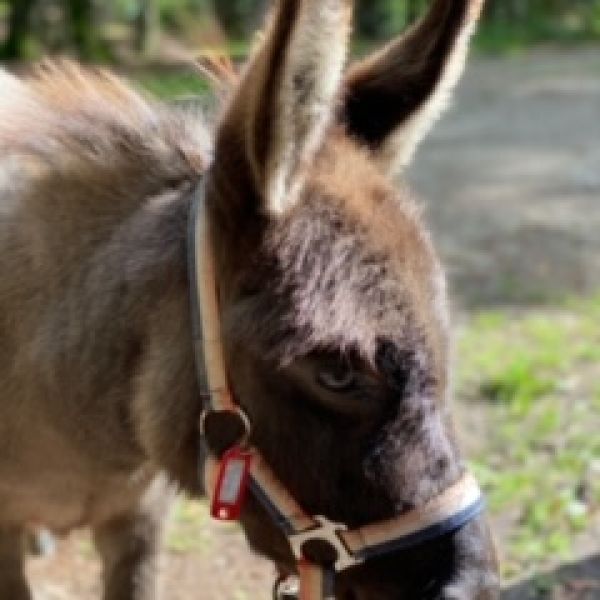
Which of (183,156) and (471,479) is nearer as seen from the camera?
(471,479)

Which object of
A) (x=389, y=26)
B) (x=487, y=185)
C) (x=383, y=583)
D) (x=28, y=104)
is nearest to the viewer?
(x=383, y=583)

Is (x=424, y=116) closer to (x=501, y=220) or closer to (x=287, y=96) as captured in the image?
(x=287, y=96)

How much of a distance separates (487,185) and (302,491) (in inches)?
285

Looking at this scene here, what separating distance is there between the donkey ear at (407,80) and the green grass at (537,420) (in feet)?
6.24

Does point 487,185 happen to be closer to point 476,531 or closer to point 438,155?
point 438,155

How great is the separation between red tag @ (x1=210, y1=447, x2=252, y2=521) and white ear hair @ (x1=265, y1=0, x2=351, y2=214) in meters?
0.49

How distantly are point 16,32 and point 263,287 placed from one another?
45.8 ft

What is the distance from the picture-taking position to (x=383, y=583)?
2811mm

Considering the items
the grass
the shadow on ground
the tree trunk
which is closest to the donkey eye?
the shadow on ground

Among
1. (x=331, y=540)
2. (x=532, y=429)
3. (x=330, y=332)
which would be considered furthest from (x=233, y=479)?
(x=532, y=429)

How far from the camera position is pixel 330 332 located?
274 centimetres

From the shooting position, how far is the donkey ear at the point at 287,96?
2.60 m

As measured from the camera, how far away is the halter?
9.16 ft

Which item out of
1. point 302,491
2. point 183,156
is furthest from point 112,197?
point 302,491
